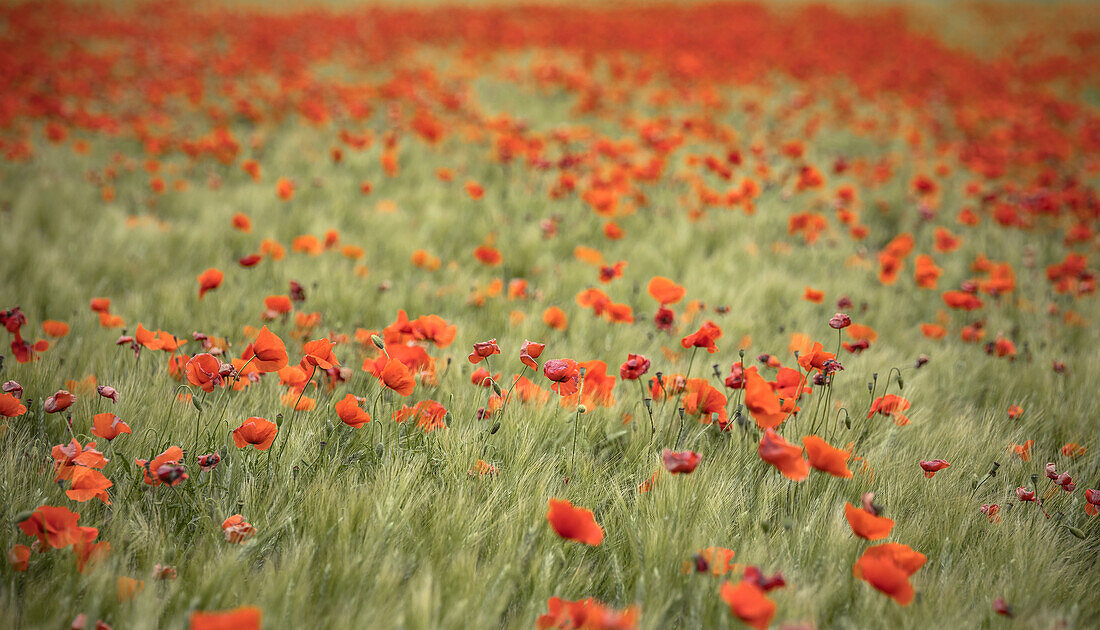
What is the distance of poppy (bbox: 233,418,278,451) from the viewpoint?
3.96 ft

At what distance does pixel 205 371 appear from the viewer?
1.26 metres

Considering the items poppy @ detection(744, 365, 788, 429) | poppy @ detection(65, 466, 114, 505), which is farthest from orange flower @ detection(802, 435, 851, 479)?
poppy @ detection(65, 466, 114, 505)

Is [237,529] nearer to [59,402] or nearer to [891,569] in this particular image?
[59,402]

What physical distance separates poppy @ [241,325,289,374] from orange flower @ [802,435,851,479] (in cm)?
111

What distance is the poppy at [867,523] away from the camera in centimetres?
105

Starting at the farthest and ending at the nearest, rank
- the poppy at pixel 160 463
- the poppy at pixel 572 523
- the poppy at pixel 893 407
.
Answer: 1. the poppy at pixel 893 407
2. the poppy at pixel 160 463
3. the poppy at pixel 572 523

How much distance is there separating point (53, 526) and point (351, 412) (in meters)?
0.53

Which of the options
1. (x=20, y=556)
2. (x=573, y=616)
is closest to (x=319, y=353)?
(x=20, y=556)

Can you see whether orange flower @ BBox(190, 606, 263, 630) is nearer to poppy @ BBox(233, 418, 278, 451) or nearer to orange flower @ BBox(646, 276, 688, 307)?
poppy @ BBox(233, 418, 278, 451)

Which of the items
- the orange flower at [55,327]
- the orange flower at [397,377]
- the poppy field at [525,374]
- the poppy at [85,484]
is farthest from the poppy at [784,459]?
the orange flower at [55,327]

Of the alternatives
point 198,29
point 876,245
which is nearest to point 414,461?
point 876,245

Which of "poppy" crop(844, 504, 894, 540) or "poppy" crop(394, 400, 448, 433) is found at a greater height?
"poppy" crop(844, 504, 894, 540)

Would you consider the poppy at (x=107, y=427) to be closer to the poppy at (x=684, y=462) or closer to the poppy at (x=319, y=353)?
the poppy at (x=319, y=353)

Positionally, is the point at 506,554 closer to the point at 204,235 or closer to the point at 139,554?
the point at 139,554
